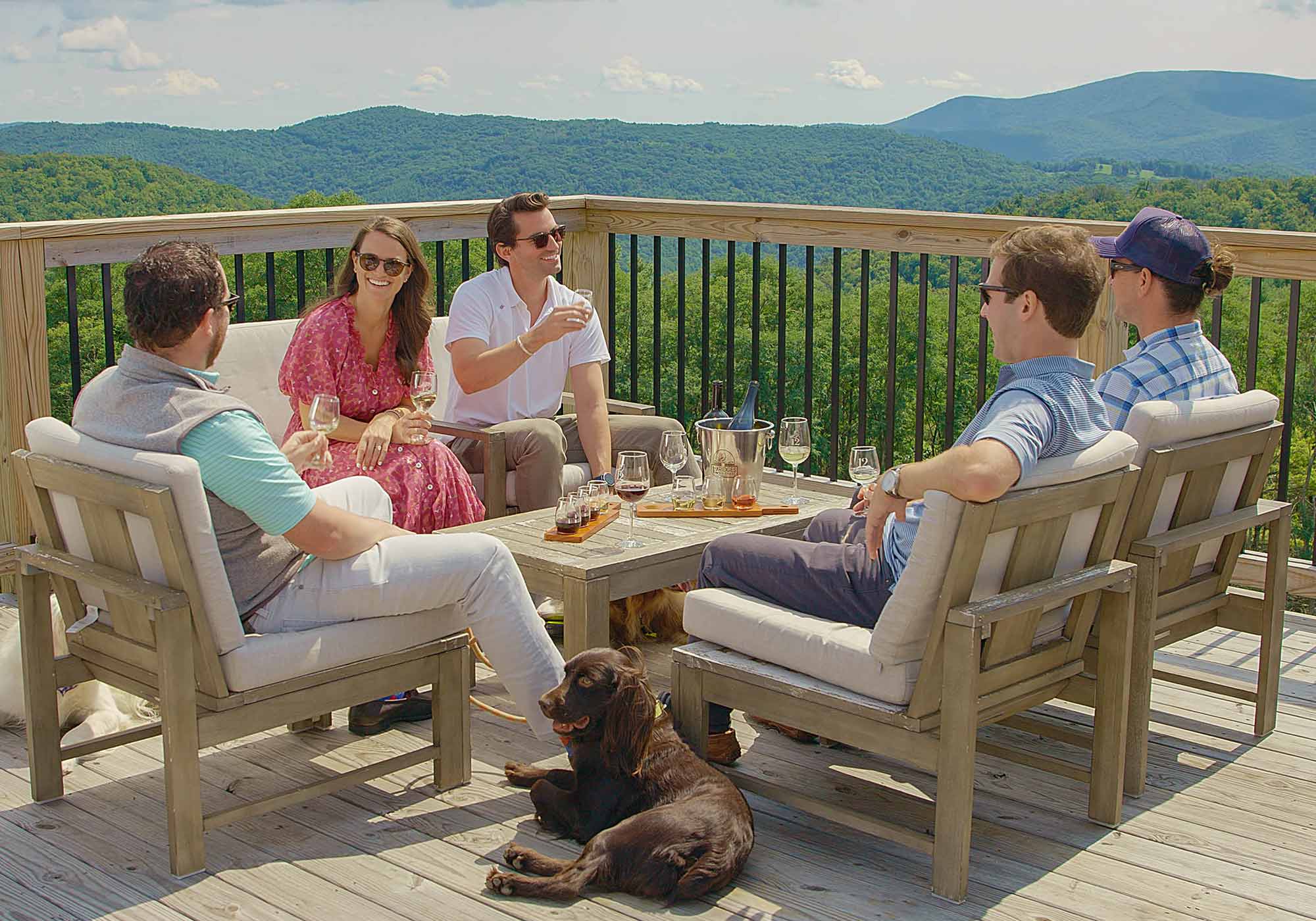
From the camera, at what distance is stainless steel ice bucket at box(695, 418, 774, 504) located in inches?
146

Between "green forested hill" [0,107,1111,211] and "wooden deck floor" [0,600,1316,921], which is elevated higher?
"green forested hill" [0,107,1111,211]

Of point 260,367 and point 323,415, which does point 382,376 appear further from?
point 323,415

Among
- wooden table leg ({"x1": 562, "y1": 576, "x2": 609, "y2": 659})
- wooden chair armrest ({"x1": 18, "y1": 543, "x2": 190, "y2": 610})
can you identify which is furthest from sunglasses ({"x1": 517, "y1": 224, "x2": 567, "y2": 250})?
wooden chair armrest ({"x1": 18, "y1": 543, "x2": 190, "y2": 610})

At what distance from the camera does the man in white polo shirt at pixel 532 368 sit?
429cm

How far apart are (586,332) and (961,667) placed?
2.55 m

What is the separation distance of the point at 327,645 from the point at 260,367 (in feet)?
5.82

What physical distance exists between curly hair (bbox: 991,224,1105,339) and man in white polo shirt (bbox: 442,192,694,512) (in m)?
1.82

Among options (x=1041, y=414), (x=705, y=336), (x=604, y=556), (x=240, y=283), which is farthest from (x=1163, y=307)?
(x=240, y=283)

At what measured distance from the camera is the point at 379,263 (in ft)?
12.8

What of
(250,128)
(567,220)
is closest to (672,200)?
(567,220)

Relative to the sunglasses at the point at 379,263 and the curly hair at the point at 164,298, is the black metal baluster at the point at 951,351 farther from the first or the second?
the curly hair at the point at 164,298

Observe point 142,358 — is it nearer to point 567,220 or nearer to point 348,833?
point 348,833

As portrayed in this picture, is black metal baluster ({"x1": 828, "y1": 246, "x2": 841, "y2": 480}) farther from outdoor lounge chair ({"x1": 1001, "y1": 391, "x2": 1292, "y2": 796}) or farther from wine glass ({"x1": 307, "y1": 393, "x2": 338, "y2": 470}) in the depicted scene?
wine glass ({"x1": 307, "y1": 393, "x2": 338, "y2": 470})

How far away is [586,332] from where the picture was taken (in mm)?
4691
